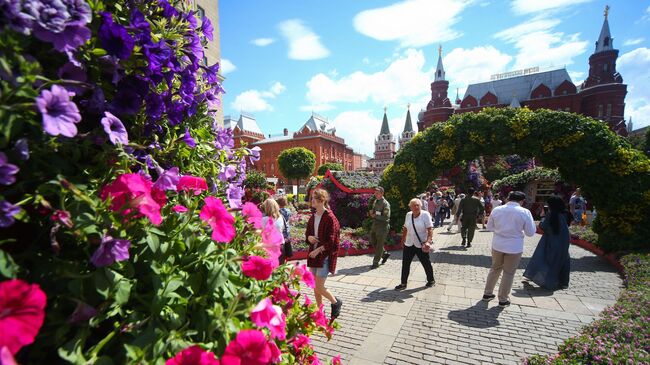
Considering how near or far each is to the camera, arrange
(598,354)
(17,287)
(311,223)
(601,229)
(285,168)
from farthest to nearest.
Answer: (285,168) < (601,229) < (311,223) < (598,354) < (17,287)

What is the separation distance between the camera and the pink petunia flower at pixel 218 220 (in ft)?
3.72

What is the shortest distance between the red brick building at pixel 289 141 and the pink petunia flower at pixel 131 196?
71.3 metres

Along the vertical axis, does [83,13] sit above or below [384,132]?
below

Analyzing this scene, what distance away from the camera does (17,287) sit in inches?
26.2

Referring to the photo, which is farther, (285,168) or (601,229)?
(285,168)

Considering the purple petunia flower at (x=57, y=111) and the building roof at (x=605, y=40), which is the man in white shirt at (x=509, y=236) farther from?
the building roof at (x=605, y=40)

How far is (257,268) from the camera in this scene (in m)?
1.20

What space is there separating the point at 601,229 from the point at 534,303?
5.22 m

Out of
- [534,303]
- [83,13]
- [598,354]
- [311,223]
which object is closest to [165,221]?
[83,13]

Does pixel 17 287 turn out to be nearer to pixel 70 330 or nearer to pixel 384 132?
pixel 70 330

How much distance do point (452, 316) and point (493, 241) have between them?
1591 mm

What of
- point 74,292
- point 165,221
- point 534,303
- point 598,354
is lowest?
point 534,303

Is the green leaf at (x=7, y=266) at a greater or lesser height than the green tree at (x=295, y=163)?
lesser

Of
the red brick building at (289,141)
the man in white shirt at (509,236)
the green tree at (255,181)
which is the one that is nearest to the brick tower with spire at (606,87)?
the red brick building at (289,141)
